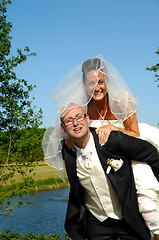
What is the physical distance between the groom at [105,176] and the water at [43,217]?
8.41m

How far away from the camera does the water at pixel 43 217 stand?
12953mm

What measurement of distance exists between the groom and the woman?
6.5 inches

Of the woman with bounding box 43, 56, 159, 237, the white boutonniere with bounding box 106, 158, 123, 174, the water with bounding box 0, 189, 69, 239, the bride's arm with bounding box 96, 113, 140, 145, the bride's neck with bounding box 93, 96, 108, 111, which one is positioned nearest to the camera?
the white boutonniere with bounding box 106, 158, 123, 174

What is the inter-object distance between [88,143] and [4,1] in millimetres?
5663

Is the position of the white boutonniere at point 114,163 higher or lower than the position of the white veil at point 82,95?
lower

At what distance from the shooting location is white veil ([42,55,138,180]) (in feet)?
9.91

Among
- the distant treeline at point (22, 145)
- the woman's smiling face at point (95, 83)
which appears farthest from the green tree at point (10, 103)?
the woman's smiling face at point (95, 83)

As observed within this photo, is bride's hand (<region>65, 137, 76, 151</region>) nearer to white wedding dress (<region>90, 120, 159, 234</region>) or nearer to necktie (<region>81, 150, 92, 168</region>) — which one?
necktie (<region>81, 150, 92, 168</region>)


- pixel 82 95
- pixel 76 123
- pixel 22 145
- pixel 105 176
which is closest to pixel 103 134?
pixel 76 123

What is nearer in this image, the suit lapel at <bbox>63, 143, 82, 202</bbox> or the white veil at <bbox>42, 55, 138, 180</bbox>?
the suit lapel at <bbox>63, 143, 82, 202</bbox>

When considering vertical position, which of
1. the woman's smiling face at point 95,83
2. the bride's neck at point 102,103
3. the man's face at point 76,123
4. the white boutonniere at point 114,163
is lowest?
the white boutonniere at point 114,163

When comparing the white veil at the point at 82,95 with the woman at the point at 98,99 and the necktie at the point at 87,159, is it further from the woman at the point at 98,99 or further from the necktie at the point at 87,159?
the necktie at the point at 87,159

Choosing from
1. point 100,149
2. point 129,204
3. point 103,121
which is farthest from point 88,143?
point 129,204

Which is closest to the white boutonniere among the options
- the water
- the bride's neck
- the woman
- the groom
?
the groom
